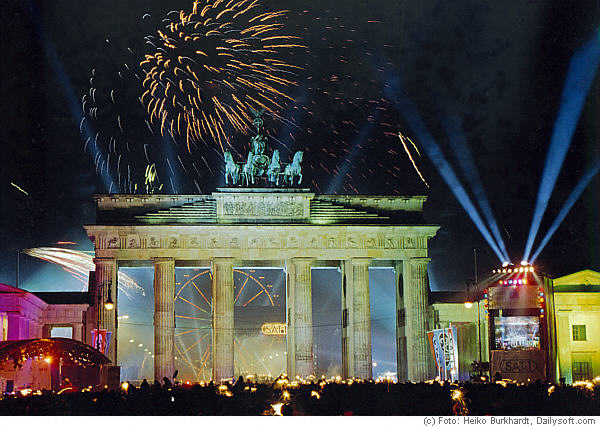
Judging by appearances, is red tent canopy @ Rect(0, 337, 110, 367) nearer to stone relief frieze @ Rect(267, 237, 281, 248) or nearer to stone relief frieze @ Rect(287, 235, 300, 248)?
stone relief frieze @ Rect(267, 237, 281, 248)

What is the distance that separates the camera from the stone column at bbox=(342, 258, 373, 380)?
2896 inches

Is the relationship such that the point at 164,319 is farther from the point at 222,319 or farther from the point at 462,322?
the point at 462,322

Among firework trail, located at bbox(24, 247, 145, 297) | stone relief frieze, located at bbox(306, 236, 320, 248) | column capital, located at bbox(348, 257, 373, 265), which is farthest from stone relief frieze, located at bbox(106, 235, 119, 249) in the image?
column capital, located at bbox(348, 257, 373, 265)

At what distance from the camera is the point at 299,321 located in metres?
73.8

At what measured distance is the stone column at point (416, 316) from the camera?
240 ft

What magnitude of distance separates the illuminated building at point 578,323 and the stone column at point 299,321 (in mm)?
20041

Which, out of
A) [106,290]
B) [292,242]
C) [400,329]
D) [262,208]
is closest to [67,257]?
[106,290]

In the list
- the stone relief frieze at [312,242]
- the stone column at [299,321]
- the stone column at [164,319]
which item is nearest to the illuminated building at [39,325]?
the stone column at [164,319]

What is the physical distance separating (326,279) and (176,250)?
36.4m

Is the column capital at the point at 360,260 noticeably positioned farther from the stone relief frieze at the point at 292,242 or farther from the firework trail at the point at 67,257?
the firework trail at the point at 67,257

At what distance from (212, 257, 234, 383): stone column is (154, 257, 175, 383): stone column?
3503mm

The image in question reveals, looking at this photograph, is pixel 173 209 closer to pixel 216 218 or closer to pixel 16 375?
pixel 216 218

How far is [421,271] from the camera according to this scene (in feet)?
246

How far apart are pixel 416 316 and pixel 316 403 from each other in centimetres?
4757
